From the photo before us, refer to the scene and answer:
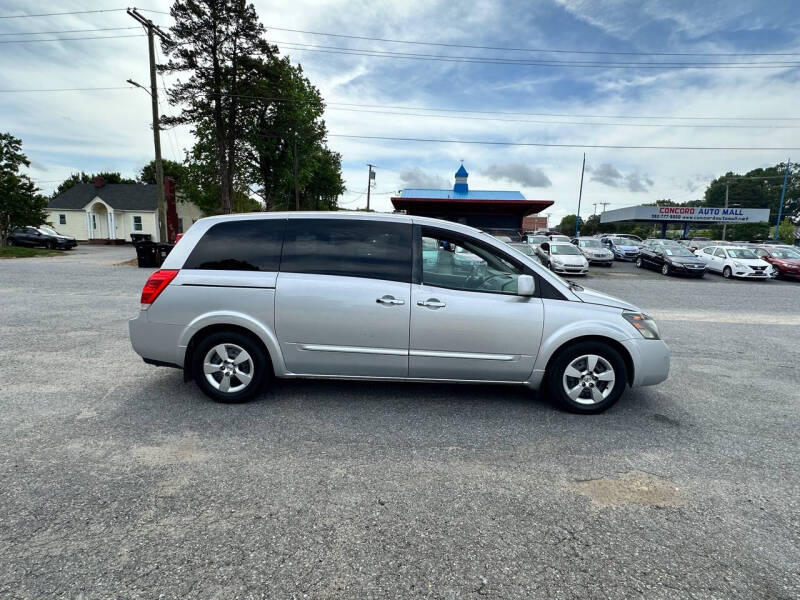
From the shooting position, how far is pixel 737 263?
1998cm

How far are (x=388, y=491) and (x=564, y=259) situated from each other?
733 inches

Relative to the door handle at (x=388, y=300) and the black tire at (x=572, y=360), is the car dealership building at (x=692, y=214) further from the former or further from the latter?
the door handle at (x=388, y=300)

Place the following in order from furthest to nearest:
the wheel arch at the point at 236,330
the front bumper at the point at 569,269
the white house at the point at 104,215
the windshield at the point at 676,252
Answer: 1. the white house at the point at 104,215
2. the windshield at the point at 676,252
3. the front bumper at the point at 569,269
4. the wheel arch at the point at 236,330

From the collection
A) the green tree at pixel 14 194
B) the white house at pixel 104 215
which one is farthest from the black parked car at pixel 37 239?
the white house at pixel 104 215

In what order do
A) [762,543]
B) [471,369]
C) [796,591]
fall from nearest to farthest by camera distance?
[796,591], [762,543], [471,369]

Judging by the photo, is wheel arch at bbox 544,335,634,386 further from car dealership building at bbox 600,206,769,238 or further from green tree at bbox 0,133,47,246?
car dealership building at bbox 600,206,769,238

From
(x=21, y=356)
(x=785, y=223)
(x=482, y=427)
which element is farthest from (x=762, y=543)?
(x=785, y=223)

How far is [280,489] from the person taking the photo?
275cm

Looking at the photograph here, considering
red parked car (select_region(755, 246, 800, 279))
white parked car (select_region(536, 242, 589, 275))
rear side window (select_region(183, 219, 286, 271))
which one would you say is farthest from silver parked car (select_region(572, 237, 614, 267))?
rear side window (select_region(183, 219, 286, 271))

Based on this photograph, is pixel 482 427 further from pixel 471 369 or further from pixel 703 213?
pixel 703 213

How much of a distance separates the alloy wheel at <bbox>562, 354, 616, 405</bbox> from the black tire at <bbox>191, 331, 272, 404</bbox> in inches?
114

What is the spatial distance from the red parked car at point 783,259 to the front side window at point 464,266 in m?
23.1

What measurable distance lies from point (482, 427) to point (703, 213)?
4750 centimetres

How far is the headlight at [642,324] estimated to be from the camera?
13.3 ft
